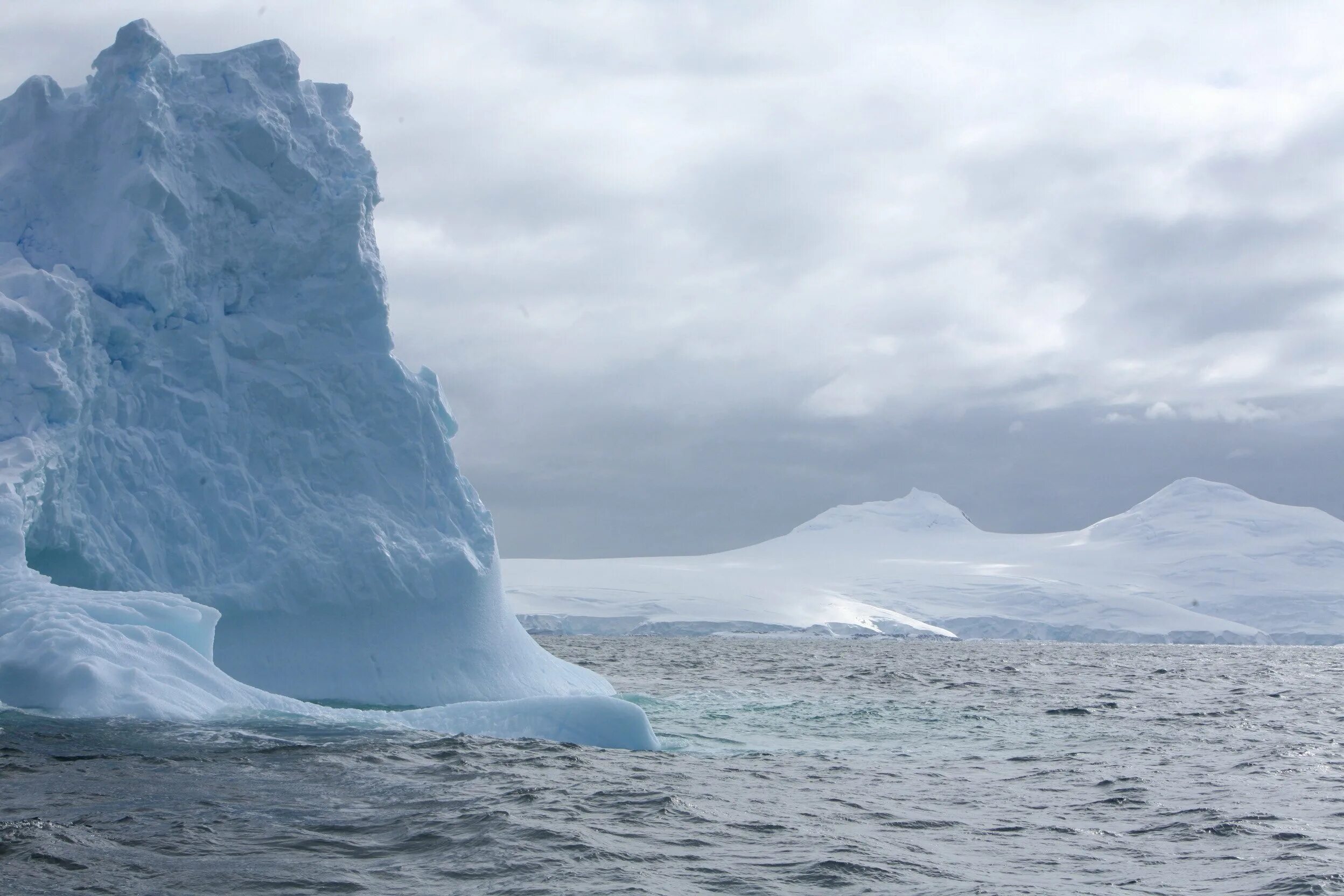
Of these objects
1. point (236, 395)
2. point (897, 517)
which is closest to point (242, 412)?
point (236, 395)

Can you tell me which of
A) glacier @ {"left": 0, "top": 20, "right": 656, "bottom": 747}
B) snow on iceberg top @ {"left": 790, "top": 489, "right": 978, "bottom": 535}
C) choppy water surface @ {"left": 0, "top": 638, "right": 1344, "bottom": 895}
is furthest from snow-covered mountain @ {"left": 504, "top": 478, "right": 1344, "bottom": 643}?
choppy water surface @ {"left": 0, "top": 638, "right": 1344, "bottom": 895}

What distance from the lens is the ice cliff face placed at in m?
13.7

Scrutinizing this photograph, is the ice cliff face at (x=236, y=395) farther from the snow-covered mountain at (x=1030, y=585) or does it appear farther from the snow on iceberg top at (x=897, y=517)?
the snow on iceberg top at (x=897, y=517)

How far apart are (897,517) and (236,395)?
381 feet

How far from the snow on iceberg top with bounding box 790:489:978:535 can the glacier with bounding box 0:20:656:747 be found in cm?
10810

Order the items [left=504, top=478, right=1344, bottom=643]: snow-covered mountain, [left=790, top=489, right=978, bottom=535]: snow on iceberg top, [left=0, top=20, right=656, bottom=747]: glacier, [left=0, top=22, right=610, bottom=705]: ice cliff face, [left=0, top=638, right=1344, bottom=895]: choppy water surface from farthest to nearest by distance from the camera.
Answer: [left=790, top=489, right=978, bottom=535]: snow on iceberg top < [left=504, top=478, right=1344, bottom=643]: snow-covered mountain < [left=0, top=22, right=610, bottom=705]: ice cliff face < [left=0, top=20, right=656, bottom=747]: glacier < [left=0, top=638, right=1344, bottom=895]: choppy water surface

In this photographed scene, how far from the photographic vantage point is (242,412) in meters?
15.4

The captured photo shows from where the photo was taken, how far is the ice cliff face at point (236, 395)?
44.9 ft

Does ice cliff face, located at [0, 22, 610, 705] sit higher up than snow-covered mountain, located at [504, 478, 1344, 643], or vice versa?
ice cliff face, located at [0, 22, 610, 705]

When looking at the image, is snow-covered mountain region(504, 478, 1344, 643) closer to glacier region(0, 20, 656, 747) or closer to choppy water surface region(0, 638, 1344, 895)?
glacier region(0, 20, 656, 747)

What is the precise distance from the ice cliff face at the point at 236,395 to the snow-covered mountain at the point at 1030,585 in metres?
45.6

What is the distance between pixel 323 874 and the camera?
621cm

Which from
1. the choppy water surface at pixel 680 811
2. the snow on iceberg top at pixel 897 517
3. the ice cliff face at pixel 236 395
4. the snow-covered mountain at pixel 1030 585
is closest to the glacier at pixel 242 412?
the ice cliff face at pixel 236 395

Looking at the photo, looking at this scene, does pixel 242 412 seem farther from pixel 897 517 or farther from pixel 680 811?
pixel 897 517
